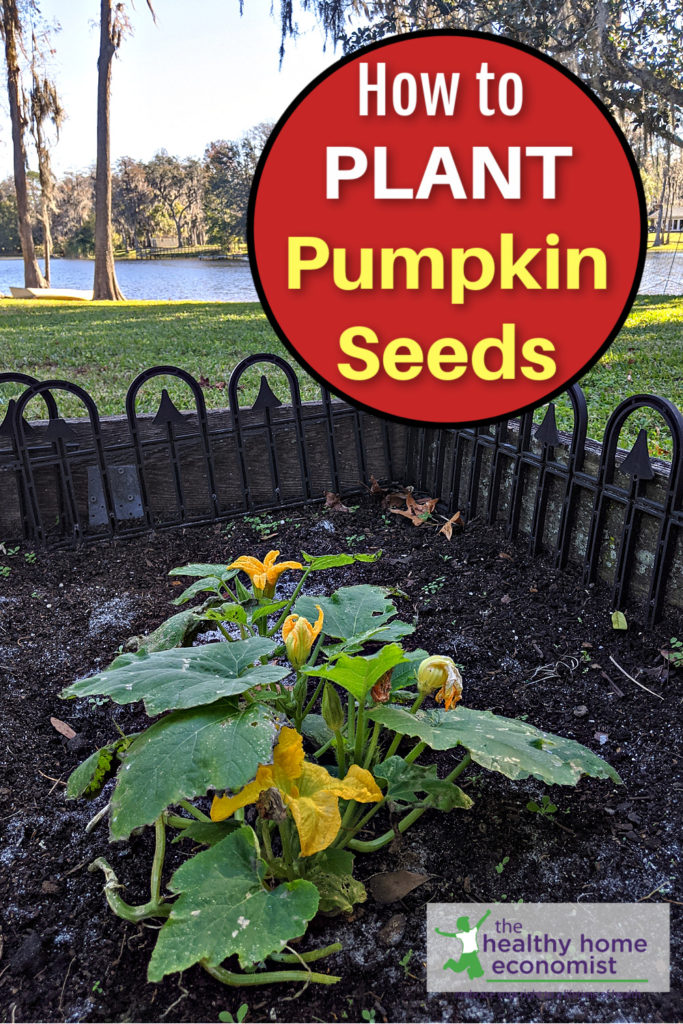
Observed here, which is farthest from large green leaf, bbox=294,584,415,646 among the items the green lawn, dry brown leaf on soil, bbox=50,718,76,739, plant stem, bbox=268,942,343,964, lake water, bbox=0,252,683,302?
lake water, bbox=0,252,683,302

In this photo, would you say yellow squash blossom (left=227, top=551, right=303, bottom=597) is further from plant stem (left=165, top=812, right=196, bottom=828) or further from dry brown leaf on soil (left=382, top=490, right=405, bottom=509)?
dry brown leaf on soil (left=382, top=490, right=405, bottom=509)

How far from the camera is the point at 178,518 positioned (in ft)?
14.5

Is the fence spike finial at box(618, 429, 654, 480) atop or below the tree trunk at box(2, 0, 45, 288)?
below

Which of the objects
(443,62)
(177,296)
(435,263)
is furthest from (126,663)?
(177,296)

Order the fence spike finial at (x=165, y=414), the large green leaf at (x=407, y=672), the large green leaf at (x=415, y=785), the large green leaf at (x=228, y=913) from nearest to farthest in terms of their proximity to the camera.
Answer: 1. the large green leaf at (x=228, y=913)
2. the large green leaf at (x=415, y=785)
3. the large green leaf at (x=407, y=672)
4. the fence spike finial at (x=165, y=414)

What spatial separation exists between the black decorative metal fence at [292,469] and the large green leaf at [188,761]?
1984mm

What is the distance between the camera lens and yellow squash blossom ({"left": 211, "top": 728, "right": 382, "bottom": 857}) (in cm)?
165

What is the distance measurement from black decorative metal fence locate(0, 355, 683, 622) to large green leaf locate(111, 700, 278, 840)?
198 centimetres

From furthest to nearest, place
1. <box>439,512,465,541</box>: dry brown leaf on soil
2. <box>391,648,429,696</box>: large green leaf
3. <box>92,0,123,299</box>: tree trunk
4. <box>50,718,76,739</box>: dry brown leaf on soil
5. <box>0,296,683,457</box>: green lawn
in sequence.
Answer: <box>92,0,123,299</box>: tree trunk < <box>0,296,683,457</box>: green lawn < <box>439,512,465,541</box>: dry brown leaf on soil < <box>50,718,76,739</box>: dry brown leaf on soil < <box>391,648,429,696</box>: large green leaf

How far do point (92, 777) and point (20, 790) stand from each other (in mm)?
783

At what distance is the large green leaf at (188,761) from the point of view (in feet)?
4.93

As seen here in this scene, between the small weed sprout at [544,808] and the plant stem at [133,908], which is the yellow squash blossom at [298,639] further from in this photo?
the small weed sprout at [544,808]

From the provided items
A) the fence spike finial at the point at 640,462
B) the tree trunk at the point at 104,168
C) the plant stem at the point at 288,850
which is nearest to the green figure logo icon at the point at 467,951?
the plant stem at the point at 288,850

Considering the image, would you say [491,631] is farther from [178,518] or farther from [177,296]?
[177,296]
